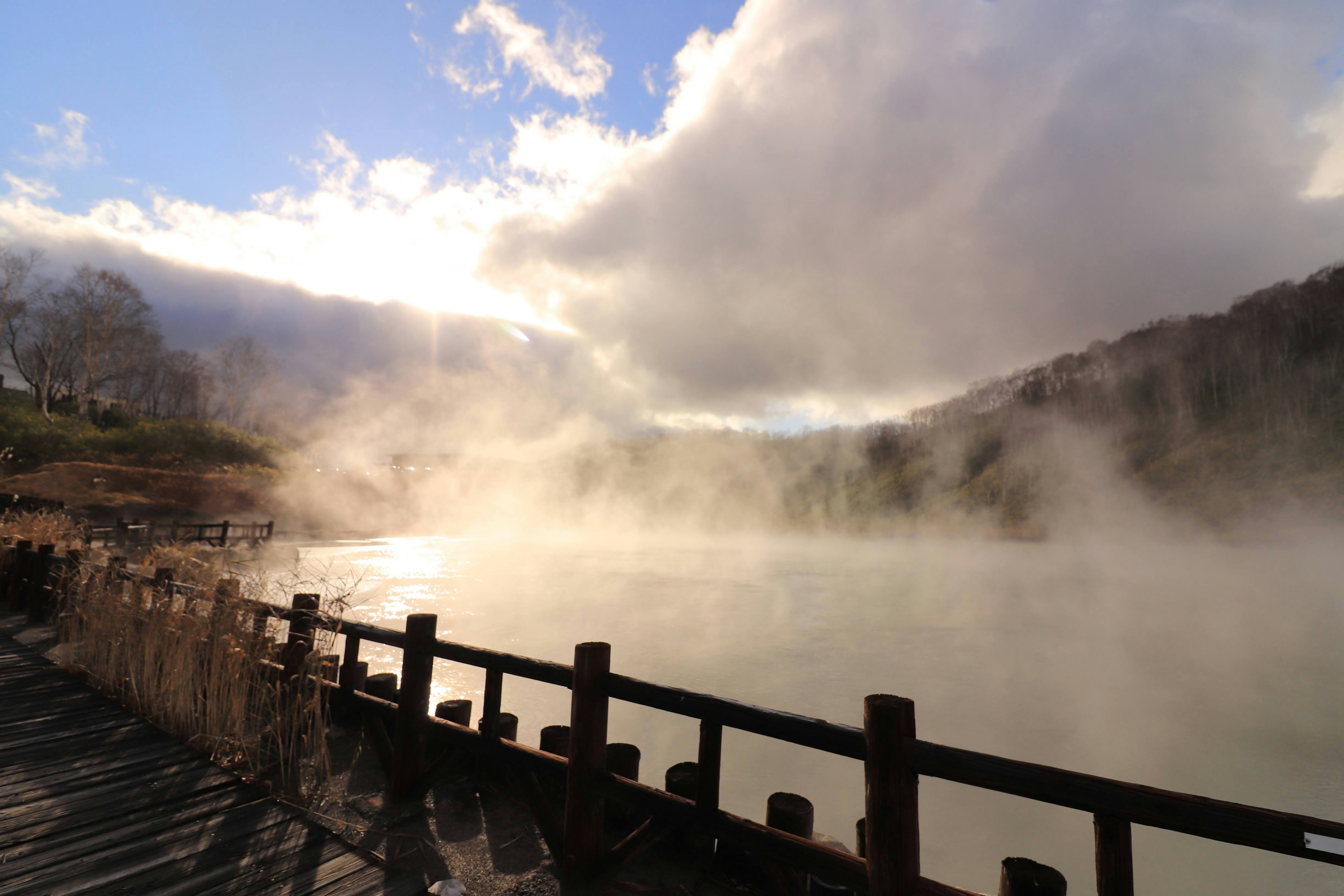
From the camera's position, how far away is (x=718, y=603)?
20922mm

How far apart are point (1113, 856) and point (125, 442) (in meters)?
48.5

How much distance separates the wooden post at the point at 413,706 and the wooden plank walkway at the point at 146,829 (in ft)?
1.56

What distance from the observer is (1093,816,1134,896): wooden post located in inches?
73.9

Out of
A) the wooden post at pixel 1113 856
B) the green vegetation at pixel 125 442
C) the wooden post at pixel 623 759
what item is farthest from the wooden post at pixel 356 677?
the green vegetation at pixel 125 442

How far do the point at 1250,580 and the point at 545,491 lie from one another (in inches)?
2309

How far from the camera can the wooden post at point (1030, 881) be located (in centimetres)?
227

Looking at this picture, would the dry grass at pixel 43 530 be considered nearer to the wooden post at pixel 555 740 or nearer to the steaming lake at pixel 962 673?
the steaming lake at pixel 962 673

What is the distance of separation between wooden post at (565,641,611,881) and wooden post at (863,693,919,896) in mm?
1255

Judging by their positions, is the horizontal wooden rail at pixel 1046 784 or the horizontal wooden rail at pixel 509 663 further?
the horizontal wooden rail at pixel 509 663

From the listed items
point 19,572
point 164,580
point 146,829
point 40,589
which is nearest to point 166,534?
point 19,572

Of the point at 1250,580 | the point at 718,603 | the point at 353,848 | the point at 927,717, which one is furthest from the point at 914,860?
the point at 1250,580

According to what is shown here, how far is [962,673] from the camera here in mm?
15203

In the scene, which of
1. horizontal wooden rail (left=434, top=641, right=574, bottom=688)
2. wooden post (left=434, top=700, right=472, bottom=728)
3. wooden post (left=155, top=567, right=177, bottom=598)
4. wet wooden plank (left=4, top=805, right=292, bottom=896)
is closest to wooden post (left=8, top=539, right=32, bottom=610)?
wooden post (left=155, top=567, right=177, bottom=598)

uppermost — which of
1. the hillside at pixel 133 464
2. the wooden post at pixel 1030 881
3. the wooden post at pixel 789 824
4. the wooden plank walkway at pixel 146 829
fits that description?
the hillside at pixel 133 464
